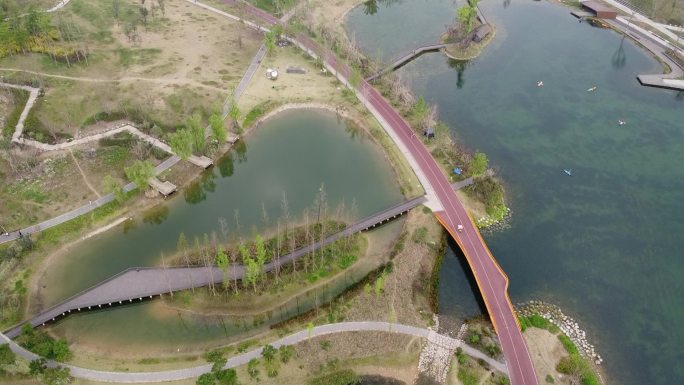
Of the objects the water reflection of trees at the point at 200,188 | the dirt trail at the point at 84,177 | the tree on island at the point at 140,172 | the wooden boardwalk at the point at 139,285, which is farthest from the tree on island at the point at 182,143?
the wooden boardwalk at the point at 139,285

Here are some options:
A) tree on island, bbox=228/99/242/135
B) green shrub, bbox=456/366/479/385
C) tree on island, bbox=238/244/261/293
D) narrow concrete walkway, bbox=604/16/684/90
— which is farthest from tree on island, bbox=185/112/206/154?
narrow concrete walkway, bbox=604/16/684/90

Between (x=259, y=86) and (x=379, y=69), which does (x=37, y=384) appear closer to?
(x=259, y=86)

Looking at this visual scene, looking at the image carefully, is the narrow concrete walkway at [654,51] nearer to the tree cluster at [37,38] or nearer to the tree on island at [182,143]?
the tree on island at [182,143]

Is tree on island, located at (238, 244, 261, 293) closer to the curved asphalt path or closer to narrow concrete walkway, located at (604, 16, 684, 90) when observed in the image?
the curved asphalt path

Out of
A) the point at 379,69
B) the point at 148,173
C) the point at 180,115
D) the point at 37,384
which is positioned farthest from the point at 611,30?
the point at 37,384

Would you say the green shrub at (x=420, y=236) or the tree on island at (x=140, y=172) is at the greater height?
the tree on island at (x=140, y=172)

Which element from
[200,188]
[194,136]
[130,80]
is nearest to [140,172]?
[200,188]

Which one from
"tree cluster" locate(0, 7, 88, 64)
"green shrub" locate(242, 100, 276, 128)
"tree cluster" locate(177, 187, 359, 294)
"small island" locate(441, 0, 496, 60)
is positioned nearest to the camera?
"tree cluster" locate(177, 187, 359, 294)
